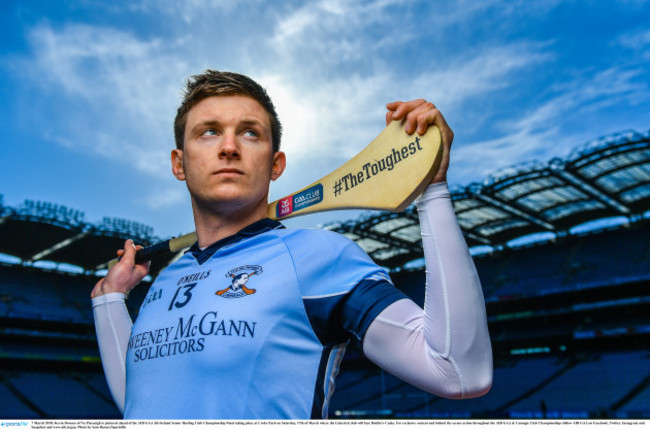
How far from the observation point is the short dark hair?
1922mm

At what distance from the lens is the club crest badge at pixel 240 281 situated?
1515 millimetres

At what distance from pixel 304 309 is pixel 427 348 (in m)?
0.39

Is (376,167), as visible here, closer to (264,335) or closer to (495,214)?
(264,335)

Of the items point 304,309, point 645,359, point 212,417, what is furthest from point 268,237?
point 645,359

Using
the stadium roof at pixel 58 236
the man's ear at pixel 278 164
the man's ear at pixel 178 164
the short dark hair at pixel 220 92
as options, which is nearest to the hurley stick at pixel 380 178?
the man's ear at pixel 278 164

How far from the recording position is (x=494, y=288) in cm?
2783

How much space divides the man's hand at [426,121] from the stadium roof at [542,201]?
1747 cm

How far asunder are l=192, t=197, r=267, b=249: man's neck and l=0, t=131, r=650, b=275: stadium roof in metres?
17.4

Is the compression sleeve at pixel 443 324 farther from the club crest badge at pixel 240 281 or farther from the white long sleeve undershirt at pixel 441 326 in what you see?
the club crest badge at pixel 240 281

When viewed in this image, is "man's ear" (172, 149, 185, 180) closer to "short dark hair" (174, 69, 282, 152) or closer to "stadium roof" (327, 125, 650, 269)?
"short dark hair" (174, 69, 282, 152)

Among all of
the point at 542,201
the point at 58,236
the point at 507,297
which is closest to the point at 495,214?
the point at 542,201

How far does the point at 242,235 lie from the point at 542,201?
72.8 feet

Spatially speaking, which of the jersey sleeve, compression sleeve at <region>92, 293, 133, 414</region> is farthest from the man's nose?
compression sleeve at <region>92, 293, 133, 414</region>

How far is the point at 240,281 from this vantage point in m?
1.56
